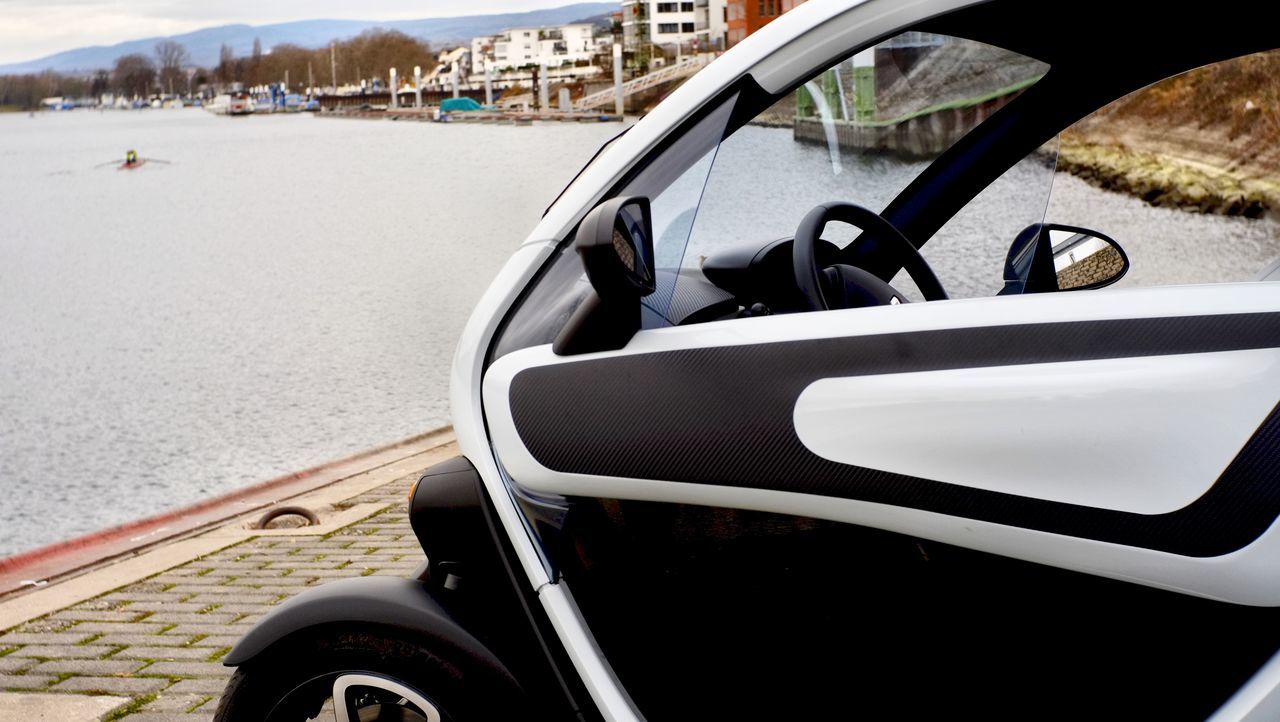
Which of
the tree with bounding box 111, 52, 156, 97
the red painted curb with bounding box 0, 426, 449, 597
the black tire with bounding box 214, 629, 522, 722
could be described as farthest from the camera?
the tree with bounding box 111, 52, 156, 97

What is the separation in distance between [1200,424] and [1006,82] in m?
1.05

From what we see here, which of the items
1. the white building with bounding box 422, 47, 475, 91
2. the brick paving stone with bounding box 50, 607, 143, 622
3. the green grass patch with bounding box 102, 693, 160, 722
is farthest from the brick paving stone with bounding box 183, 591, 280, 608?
the white building with bounding box 422, 47, 475, 91

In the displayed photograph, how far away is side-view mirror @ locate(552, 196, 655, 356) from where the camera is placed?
1.78m

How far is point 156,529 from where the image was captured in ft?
22.2

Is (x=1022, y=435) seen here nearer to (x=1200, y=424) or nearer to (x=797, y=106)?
(x=1200, y=424)

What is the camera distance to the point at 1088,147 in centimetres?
248

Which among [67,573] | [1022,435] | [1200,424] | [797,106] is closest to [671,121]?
[797,106]

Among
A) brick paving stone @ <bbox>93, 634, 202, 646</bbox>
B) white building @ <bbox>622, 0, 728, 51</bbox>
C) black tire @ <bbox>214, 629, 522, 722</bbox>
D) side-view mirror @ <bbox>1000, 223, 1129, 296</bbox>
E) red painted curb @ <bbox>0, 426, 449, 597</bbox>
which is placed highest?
white building @ <bbox>622, 0, 728, 51</bbox>

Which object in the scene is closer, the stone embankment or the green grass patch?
the stone embankment

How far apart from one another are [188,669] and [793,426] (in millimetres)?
2840

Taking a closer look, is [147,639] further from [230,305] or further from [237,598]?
[230,305]

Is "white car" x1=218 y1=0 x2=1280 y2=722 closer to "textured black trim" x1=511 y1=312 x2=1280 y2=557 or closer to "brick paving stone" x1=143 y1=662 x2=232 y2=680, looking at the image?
"textured black trim" x1=511 y1=312 x2=1280 y2=557

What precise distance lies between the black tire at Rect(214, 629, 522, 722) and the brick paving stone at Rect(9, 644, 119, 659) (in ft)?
7.16

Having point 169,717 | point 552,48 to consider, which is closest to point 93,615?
point 169,717
